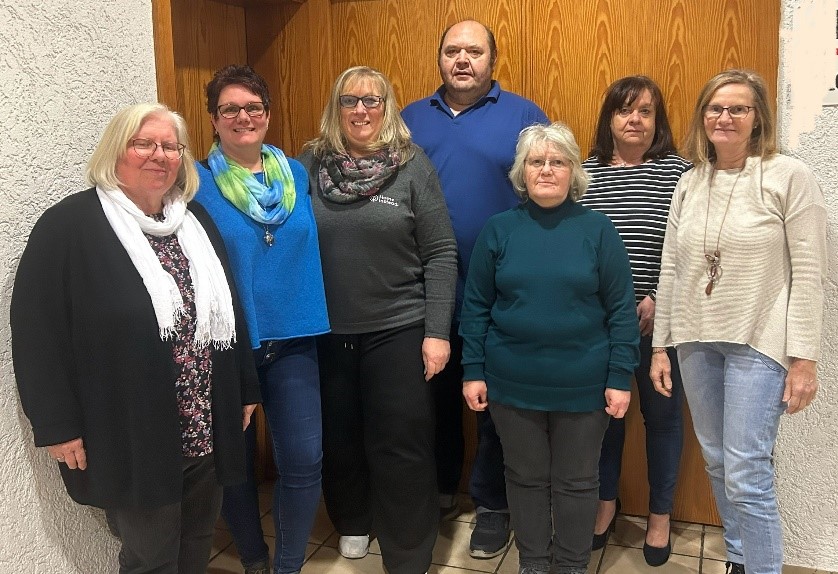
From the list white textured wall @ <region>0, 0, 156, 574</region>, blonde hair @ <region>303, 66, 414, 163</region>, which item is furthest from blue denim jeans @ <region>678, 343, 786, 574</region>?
white textured wall @ <region>0, 0, 156, 574</region>

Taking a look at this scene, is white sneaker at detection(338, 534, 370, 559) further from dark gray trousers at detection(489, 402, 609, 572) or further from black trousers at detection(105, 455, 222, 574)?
black trousers at detection(105, 455, 222, 574)

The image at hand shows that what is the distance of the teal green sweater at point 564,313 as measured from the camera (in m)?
2.01

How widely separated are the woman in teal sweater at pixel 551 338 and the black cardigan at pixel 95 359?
34.8 inches

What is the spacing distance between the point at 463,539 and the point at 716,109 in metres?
1.65

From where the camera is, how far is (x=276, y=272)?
2.02 metres

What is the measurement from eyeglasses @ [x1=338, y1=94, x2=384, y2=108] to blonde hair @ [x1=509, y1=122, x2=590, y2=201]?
0.42 meters

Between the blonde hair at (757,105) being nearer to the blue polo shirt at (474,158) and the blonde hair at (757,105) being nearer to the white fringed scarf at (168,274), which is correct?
the blue polo shirt at (474,158)

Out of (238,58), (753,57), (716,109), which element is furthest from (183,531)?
(753,57)

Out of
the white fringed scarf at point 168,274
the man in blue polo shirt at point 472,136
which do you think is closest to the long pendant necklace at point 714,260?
the man in blue polo shirt at point 472,136

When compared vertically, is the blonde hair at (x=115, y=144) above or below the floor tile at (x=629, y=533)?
above

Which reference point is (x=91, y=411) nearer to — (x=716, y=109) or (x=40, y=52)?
(x=40, y=52)

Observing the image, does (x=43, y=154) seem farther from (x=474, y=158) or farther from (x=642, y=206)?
(x=642, y=206)

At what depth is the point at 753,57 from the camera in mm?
2510

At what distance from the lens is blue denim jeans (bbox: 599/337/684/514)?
2387 mm
